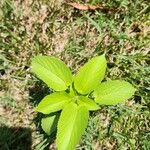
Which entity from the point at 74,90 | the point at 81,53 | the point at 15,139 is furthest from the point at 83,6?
the point at 15,139

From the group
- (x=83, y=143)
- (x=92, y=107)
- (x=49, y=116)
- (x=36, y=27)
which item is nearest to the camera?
(x=92, y=107)

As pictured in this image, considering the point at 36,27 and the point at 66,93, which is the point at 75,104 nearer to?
the point at 66,93

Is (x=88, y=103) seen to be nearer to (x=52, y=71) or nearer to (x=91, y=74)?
(x=91, y=74)

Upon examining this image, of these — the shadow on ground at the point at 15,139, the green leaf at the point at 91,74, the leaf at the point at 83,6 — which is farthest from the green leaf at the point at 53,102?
Result: the leaf at the point at 83,6

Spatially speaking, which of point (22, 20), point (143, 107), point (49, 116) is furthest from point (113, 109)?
point (22, 20)

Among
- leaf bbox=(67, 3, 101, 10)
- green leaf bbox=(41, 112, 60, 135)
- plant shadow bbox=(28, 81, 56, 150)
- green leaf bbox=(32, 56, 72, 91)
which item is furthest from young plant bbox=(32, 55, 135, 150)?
leaf bbox=(67, 3, 101, 10)

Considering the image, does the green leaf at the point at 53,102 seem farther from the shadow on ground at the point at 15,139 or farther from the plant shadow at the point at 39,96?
the shadow on ground at the point at 15,139
